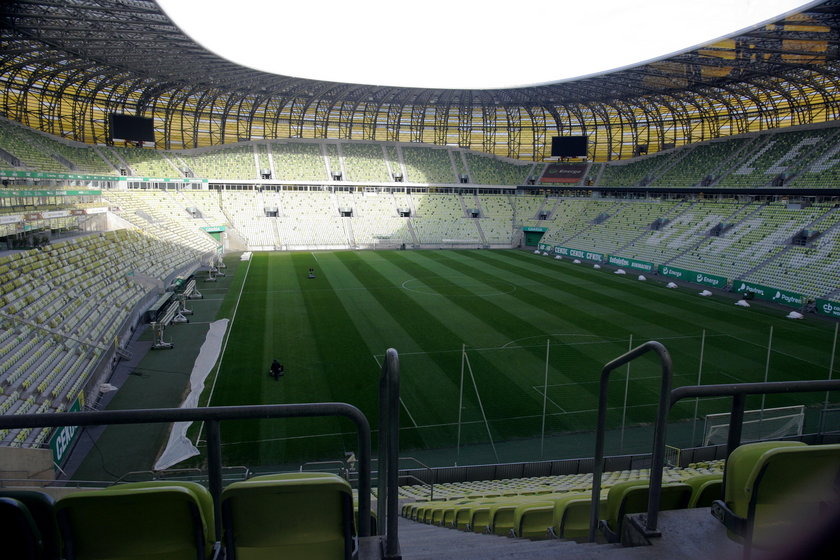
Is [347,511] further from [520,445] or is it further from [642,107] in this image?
[642,107]

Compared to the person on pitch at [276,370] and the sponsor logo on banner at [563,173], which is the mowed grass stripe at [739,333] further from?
the sponsor logo on banner at [563,173]

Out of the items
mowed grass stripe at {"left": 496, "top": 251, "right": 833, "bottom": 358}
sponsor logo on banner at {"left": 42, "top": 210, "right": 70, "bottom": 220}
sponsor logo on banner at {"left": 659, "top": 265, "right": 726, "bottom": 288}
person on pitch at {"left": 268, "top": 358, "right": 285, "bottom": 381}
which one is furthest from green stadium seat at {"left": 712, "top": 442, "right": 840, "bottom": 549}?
sponsor logo on banner at {"left": 659, "top": 265, "right": 726, "bottom": 288}

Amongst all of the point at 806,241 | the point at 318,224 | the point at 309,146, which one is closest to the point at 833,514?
the point at 806,241

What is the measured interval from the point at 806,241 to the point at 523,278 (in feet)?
61.1

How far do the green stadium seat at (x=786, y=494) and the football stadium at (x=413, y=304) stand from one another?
0.01 metres

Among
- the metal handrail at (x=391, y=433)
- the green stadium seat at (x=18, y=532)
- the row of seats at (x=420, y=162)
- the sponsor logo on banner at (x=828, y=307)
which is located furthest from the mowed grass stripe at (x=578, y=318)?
the row of seats at (x=420, y=162)

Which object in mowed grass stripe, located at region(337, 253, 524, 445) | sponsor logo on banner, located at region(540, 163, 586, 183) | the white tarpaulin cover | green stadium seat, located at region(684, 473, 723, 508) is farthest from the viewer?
sponsor logo on banner, located at region(540, 163, 586, 183)

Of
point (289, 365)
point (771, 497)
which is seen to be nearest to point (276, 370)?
point (289, 365)

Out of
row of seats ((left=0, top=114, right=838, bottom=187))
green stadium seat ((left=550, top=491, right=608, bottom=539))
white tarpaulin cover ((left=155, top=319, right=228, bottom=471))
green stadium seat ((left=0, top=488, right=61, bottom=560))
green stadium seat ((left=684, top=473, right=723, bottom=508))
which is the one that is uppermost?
row of seats ((left=0, top=114, right=838, bottom=187))

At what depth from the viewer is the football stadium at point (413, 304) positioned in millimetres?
2705

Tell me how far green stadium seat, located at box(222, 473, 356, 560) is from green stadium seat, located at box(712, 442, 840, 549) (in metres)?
1.95

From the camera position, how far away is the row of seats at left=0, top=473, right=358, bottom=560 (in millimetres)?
2326

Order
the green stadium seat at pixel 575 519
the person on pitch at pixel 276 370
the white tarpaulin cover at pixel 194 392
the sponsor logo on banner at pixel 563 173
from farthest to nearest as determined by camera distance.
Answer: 1. the sponsor logo on banner at pixel 563 173
2. the person on pitch at pixel 276 370
3. the white tarpaulin cover at pixel 194 392
4. the green stadium seat at pixel 575 519

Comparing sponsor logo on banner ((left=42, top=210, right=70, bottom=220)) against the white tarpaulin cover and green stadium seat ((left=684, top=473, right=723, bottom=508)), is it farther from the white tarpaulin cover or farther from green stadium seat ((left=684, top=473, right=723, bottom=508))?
green stadium seat ((left=684, top=473, right=723, bottom=508))
